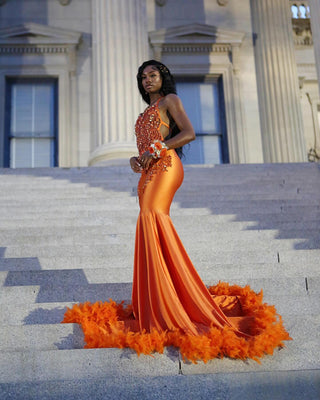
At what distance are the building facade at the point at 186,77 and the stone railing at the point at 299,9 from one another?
2.01 m

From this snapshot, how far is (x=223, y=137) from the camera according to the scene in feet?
51.3

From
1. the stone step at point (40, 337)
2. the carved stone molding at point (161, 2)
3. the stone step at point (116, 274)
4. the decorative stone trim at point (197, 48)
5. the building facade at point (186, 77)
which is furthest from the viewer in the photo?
the carved stone molding at point (161, 2)

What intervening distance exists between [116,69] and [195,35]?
5.35m

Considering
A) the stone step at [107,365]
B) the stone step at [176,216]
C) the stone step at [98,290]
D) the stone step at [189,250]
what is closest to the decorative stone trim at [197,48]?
the stone step at [176,216]

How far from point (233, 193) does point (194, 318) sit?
471 cm

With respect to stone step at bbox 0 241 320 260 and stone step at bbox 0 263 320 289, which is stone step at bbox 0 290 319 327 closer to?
stone step at bbox 0 263 320 289

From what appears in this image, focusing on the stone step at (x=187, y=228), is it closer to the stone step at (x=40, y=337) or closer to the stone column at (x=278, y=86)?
the stone step at (x=40, y=337)

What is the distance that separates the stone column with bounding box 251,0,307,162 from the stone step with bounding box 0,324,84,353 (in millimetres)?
11043

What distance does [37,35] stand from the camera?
1512cm

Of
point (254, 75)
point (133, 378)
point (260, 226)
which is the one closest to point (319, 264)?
point (260, 226)

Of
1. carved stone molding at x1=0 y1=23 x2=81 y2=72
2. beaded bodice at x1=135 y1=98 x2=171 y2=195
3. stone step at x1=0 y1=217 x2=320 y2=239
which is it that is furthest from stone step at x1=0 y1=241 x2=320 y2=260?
carved stone molding at x1=0 y1=23 x2=81 y2=72

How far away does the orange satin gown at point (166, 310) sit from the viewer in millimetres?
3205

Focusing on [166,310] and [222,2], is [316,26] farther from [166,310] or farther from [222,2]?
[166,310]

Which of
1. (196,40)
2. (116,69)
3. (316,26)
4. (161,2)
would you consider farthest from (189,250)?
(161,2)
